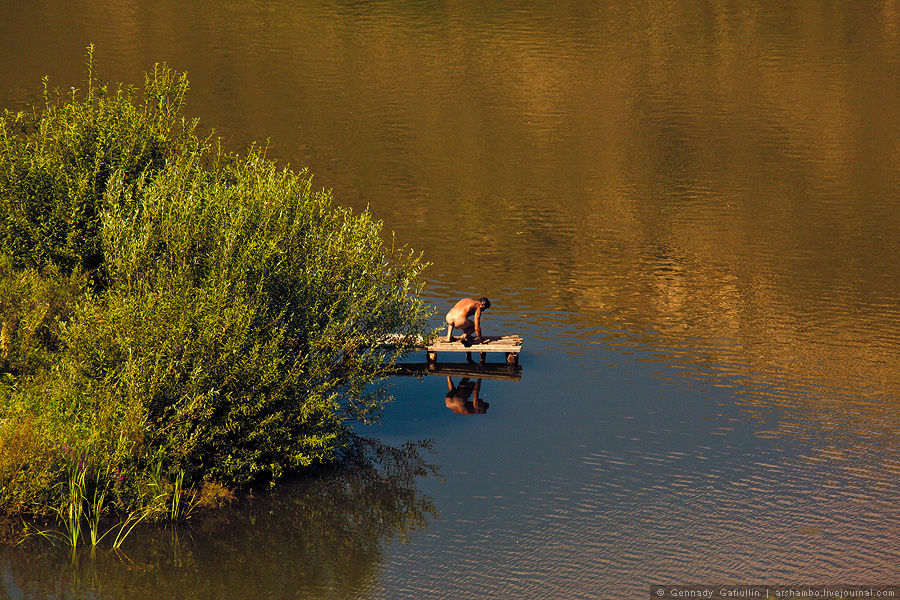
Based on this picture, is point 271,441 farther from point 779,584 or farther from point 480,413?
point 779,584

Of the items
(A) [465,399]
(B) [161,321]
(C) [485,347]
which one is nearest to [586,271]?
(C) [485,347]

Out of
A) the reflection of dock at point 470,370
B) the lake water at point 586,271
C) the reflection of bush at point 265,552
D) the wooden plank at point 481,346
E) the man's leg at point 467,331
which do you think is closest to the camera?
the reflection of bush at point 265,552

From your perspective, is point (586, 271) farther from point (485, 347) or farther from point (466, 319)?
point (485, 347)

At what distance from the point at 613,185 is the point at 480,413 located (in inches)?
1487

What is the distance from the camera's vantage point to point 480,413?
29500 mm

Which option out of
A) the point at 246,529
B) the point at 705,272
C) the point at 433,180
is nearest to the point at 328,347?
the point at 246,529

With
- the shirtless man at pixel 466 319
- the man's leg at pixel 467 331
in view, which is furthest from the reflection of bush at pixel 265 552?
the shirtless man at pixel 466 319

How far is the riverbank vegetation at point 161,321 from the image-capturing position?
22.1 meters

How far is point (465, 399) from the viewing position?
3047 centimetres

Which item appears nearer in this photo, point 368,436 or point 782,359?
point 368,436

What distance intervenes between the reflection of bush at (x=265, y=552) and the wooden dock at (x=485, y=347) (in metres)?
6.57

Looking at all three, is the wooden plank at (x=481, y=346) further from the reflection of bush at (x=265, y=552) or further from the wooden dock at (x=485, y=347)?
the reflection of bush at (x=265, y=552)

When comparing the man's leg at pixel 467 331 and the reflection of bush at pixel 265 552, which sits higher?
the man's leg at pixel 467 331

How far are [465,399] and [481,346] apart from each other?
184 cm
